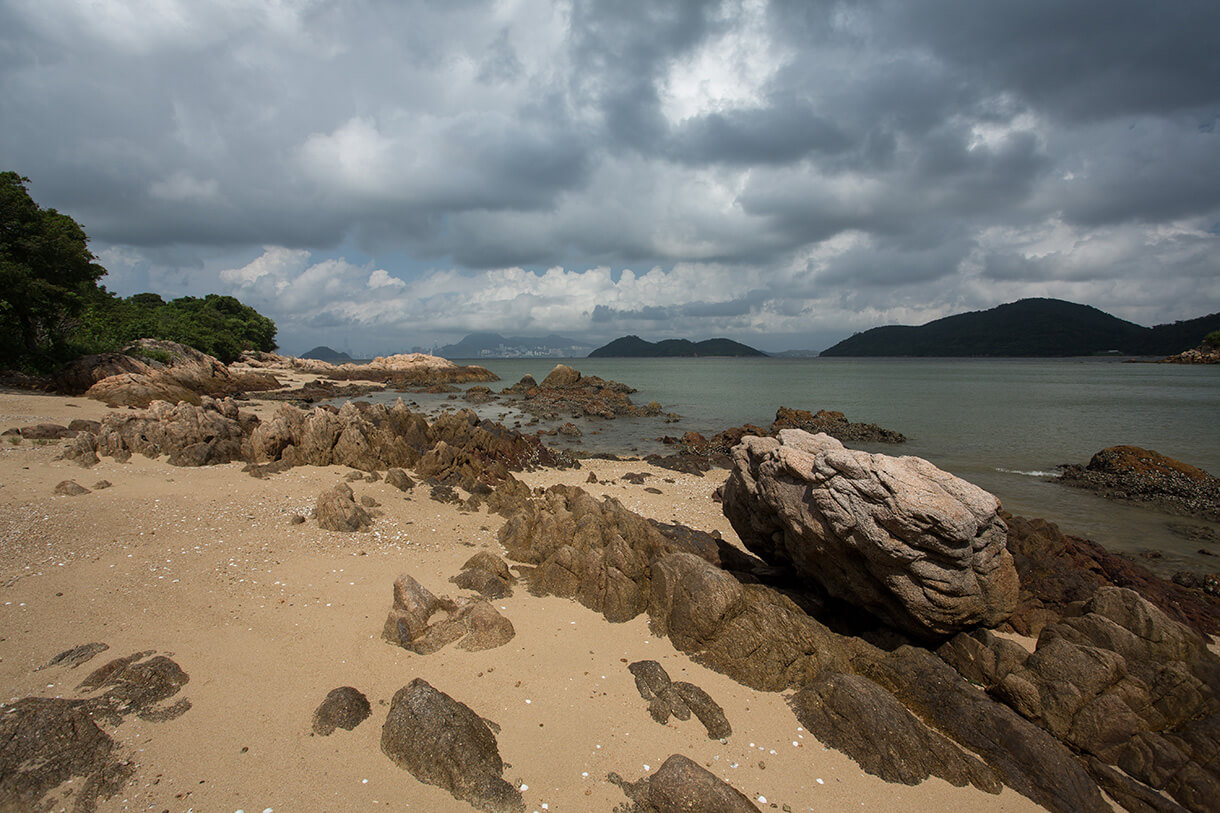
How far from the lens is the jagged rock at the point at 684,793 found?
16.4 ft

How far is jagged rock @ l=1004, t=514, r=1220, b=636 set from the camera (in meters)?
9.72

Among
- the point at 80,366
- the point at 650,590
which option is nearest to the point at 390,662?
the point at 650,590

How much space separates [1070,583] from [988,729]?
19.9 feet

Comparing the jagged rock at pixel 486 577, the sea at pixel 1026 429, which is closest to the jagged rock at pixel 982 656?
the jagged rock at pixel 486 577

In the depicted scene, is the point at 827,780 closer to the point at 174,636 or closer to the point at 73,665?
the point at 174,636

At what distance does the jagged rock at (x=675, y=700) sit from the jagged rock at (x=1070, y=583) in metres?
6.81

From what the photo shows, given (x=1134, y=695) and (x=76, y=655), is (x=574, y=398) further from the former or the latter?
(x=1134, y=695)

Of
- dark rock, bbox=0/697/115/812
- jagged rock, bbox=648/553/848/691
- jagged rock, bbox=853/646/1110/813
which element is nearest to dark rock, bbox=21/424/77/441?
dark rock, bbox=0/697/115/812

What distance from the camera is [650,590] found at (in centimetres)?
911

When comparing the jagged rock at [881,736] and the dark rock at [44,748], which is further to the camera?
the jagged rock at [881,736]

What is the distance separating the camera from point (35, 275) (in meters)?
26.2

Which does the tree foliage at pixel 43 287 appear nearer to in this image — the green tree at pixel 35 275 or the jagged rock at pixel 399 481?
the green tree at pixel 35 275

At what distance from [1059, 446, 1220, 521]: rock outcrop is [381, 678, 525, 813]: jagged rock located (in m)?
25.1

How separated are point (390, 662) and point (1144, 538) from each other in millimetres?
22006
